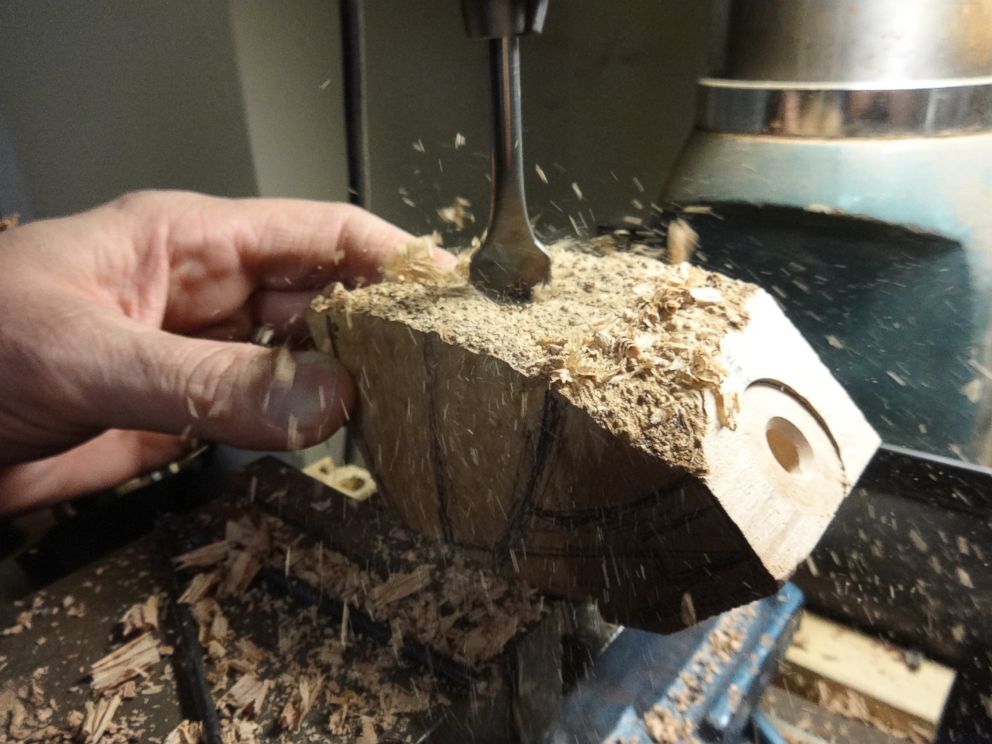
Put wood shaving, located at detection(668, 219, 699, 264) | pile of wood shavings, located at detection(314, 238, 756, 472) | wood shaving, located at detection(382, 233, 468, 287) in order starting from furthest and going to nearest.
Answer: wood shaving, located at detection(668, 219, 699, 264), wood shaving, located at detection(382, 233, 468, 287), pile of wood shavings, located at detection(314, 238, 756, 472)

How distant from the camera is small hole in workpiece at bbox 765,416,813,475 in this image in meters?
0.63

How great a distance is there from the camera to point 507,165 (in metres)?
0.68

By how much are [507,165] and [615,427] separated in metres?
0.29

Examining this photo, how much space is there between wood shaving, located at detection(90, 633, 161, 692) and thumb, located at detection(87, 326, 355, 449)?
0.80ft

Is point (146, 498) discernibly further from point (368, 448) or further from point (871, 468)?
point (871, 468)

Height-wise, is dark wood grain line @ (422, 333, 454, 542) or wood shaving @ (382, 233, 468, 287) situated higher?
wood shaving @ (382, 233, 468, 287)

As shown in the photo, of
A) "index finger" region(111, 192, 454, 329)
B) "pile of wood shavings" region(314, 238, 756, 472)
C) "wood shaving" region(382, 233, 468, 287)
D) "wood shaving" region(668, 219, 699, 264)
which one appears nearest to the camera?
"pile of wood shavings" region(314, 238, 756, 472)

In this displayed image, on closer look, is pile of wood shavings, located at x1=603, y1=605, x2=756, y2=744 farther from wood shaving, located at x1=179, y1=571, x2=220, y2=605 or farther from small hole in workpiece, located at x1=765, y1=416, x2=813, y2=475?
wood shaving, located at x1=179, y1=571, x2=220, y2=605

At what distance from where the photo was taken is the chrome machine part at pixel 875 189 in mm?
839

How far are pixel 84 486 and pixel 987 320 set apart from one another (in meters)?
1.30

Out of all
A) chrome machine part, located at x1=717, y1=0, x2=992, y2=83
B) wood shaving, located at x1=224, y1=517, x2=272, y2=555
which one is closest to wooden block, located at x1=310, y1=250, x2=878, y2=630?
A: wood shaving, located at x1=224, y1=517, x2=272, y2=555

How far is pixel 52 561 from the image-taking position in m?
0.98

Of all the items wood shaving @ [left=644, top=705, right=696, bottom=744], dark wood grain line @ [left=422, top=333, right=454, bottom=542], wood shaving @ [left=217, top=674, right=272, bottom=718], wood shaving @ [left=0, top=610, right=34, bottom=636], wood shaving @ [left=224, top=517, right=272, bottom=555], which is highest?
dark wood grain line @ [left=422, top=333, right=454, bottom=542]

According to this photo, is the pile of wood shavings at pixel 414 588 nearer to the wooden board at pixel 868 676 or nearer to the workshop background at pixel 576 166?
the workshop background at pixel 576 166
